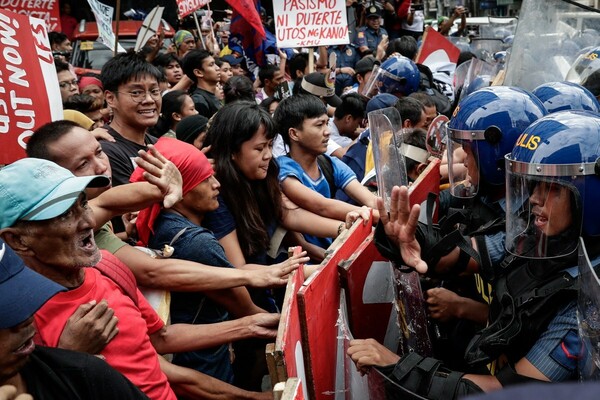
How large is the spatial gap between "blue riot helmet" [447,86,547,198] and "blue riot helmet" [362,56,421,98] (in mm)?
4412

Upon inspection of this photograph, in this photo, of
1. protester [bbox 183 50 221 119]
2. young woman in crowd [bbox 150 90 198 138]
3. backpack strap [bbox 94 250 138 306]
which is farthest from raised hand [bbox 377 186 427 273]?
protester [bbox 183 50 221 119]

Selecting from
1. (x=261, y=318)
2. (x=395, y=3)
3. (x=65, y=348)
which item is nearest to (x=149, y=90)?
(x=261, y=318)

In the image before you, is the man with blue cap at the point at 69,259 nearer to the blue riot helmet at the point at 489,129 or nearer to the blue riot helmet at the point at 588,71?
the blue riot helmet at the point at 489,129

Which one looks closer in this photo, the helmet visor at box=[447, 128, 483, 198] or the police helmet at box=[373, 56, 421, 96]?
the helmet visor at box=[447, 128, 483, 198]

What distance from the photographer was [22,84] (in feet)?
11.9

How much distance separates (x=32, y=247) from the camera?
2225 millimetres

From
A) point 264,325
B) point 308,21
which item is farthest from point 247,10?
point 264,325

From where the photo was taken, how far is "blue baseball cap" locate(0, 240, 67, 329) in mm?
1814

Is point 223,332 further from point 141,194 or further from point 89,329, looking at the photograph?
Answer: point 89,329

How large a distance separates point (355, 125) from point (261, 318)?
4378 mm

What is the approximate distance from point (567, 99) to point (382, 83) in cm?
408

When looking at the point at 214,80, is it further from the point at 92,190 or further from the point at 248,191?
the point at 92,190

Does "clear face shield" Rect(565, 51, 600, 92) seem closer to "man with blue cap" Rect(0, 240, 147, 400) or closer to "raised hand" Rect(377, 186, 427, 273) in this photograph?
"raised hand" Rect(377, 186, 427, 273)

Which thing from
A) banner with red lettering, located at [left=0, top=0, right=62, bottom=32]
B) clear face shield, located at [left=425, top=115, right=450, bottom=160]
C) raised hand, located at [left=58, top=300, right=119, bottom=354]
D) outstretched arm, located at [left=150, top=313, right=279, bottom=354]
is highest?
banner with red lettering, located at [left=0, top=0, right=62, bottom=32]
